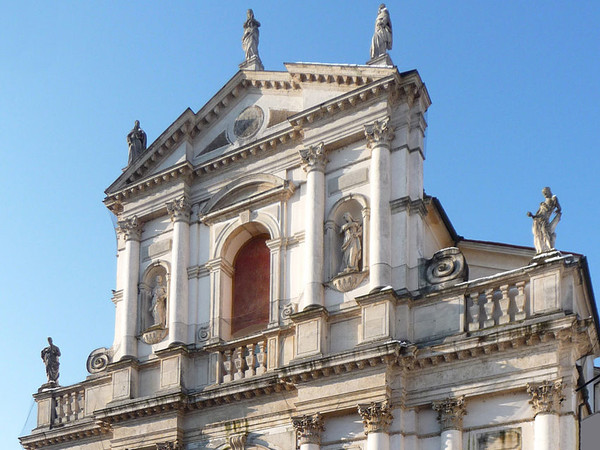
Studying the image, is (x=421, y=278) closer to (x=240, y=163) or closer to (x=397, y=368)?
(x=397, y=368)

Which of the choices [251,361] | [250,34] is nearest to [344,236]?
[251,361]

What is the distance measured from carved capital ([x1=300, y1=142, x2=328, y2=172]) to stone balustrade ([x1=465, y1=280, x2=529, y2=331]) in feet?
14.2

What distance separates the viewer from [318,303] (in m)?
21.0

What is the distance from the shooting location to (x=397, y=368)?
1961cm

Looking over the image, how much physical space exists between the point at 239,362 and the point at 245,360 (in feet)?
0.42

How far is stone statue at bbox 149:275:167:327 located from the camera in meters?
23.8

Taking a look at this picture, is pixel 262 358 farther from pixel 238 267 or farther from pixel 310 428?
pixel 238 267

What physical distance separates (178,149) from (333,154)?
14.5 ft

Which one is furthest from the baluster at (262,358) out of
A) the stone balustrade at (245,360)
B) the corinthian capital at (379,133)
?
the corinthian capital at (379,133)

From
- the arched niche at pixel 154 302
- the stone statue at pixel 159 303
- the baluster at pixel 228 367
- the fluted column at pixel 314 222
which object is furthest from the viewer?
the stone statue at pixel 159 303

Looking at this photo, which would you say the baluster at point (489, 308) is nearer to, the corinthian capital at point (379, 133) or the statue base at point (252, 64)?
the corinthian capital at point (379, 133)

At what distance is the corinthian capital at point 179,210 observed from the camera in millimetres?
24156

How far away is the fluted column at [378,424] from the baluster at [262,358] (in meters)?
2.93

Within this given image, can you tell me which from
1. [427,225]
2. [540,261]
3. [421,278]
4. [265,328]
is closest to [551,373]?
[540,261]
